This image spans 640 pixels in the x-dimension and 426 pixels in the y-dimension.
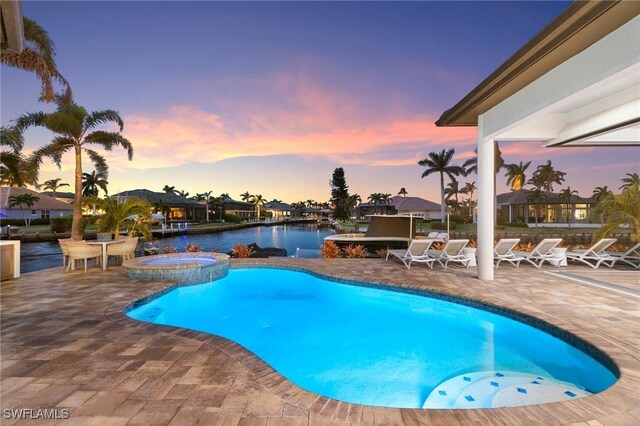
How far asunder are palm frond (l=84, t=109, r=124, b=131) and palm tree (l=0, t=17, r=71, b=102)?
1.10 m

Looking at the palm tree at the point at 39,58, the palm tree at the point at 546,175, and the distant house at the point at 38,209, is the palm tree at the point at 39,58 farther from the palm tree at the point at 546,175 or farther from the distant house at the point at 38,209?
the palm tree at the point at 546,175

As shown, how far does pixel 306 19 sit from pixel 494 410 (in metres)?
13.4

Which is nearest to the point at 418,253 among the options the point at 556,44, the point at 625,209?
the point at 556,44

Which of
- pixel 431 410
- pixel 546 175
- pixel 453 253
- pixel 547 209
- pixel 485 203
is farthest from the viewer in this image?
pixel 546 175

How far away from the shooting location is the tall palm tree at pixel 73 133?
464 inches

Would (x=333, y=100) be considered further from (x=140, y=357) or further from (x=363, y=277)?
(x=140, y=357)

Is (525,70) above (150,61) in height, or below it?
below

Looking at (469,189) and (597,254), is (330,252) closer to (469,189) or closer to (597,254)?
(597,254)

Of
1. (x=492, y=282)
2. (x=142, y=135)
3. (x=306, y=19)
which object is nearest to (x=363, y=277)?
(x=492, y=282)

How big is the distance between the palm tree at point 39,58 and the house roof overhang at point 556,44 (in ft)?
33.6

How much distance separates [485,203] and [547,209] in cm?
4363

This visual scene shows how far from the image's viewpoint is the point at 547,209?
42.1 m

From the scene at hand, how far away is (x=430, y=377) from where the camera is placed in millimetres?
3971

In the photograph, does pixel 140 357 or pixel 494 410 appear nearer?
pixel 494 410
